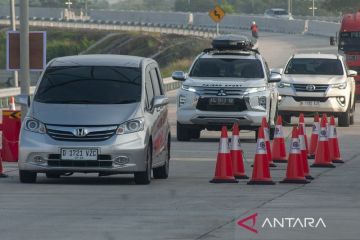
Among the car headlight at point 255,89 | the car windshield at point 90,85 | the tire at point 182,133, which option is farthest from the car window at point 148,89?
the tire at point 182,133

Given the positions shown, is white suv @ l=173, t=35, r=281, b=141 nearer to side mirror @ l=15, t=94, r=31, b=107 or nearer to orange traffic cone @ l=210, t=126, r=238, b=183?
side mirror @ l=15, t=94, r=31, b=107

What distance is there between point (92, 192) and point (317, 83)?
17.6 meters

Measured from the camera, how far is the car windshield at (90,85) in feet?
64.1

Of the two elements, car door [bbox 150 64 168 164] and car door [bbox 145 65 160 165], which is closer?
car door [bbox 145 65 160 165]

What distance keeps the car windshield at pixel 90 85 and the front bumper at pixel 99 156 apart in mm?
921

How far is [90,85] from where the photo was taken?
19812 mm

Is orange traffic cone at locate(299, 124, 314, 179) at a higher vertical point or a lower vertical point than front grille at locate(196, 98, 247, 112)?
higher

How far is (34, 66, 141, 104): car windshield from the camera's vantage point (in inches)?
770

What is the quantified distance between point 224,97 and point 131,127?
1018cm

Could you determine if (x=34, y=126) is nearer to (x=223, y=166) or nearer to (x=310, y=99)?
(x=223, y=166)

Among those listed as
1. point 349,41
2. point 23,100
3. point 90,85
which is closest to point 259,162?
point 90,85

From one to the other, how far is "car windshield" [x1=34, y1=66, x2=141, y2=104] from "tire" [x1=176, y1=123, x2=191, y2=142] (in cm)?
943

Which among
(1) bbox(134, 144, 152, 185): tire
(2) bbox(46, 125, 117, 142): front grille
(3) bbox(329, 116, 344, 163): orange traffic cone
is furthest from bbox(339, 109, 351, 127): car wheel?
(2) bbox(46, 125, 117, 142): front grille

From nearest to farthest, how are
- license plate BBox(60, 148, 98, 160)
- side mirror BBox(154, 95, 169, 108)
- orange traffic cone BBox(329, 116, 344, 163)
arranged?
1. license plate BBox(60, 148, 98, 160)
2. side mirror BBox(154, 95, 169, 108)
3. orange traffic cone BBox(329, 116, 344, 163)
